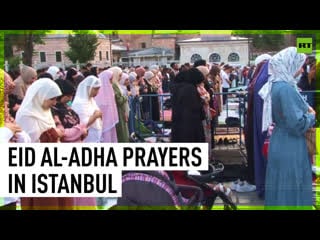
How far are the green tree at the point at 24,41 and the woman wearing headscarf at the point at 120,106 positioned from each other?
67cm

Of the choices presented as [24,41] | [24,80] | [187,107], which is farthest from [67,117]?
[187,107]

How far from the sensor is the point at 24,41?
14.6ft

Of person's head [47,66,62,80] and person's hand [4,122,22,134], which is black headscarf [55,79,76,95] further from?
person's hand [4,122,22,134]

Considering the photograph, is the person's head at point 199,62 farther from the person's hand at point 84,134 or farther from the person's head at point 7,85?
the person's head at point 7,85

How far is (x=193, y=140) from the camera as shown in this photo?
4.59 meters

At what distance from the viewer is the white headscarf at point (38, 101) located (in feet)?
13.9

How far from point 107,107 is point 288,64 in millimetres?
1575

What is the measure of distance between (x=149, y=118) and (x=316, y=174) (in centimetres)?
154

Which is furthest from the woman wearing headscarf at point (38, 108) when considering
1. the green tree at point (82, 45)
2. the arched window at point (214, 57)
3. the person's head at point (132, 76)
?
the arched window at point (214, 57)

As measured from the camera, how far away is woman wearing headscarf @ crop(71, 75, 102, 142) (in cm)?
452

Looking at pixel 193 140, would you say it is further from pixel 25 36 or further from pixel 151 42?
pixel 25 36

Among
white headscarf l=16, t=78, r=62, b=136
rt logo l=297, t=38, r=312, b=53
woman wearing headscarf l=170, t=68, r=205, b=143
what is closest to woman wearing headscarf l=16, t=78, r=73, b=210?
white headscarf l=16, t=78, r=62, b=136

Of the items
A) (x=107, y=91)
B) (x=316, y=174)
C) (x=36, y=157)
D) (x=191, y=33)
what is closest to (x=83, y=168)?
(x=36, y=157)

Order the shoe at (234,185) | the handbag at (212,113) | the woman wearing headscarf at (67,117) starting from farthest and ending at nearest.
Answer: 1. the handbag at (212,113)
2. the shoe at (234,185)
3. the woman wearing headscarf at (67,117)
